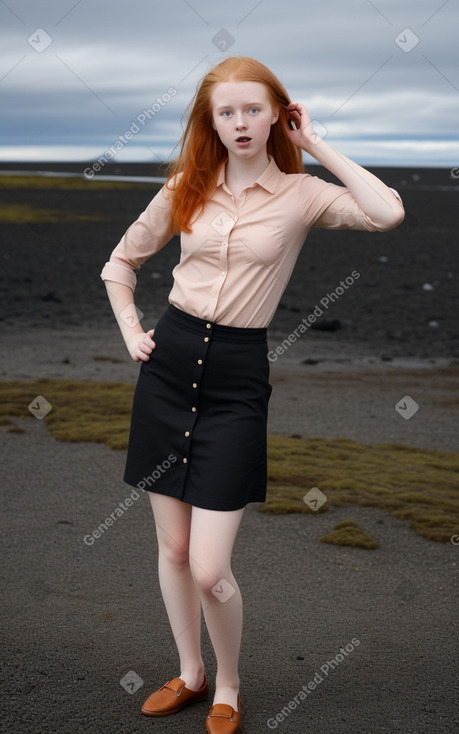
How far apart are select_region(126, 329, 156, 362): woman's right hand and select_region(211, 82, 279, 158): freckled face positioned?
2.33ft

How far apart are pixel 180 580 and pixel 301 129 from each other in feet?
5.56

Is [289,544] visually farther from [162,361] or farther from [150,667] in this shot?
[162,361]

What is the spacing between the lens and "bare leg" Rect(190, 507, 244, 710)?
322 centimetres

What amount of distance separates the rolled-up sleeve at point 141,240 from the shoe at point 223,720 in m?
1.57

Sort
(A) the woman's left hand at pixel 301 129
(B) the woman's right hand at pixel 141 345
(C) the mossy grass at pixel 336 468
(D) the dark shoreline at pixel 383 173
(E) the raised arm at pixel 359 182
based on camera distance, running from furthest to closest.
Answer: (D) the dark shoreline at pixel 383 173, (C) the mossy grass at pixel 336 468, (B) the woman's right hand at pixel 141 345, (A) the woman's left hand at pixel 301 129, (E) the raised arm at pixel 359 182

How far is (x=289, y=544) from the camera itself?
5.43 m

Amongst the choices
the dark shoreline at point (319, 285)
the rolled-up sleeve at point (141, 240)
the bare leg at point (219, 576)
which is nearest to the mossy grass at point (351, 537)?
the bare leg at point (219, 576)

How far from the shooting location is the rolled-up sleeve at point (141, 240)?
3400mm

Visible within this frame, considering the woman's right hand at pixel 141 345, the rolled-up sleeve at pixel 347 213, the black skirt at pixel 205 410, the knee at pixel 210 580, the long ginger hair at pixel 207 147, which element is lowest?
the knee at pixel 210 580

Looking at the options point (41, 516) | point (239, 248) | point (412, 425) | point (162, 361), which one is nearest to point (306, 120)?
point (239, 248)

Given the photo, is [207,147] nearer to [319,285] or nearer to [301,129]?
[301,129]

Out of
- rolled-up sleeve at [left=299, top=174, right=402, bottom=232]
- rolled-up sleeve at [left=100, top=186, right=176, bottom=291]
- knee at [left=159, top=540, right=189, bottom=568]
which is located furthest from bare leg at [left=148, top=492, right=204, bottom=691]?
rolled-up sleeve at [left=299, top=174, right=402, bottom=232]

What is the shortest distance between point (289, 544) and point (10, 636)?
1813mm

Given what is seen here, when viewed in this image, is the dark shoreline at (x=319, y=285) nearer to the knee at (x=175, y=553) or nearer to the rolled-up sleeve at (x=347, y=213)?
the knee at (x=175, y=553)
